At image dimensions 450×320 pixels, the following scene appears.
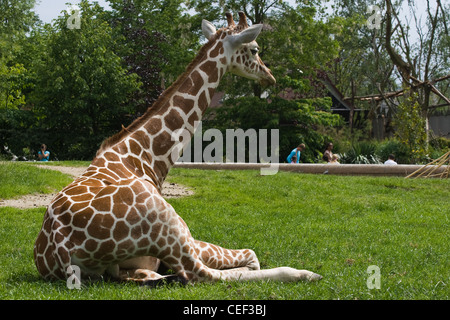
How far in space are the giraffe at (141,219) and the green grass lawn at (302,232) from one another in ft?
0.61

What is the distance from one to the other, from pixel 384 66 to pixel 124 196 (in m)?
38.4

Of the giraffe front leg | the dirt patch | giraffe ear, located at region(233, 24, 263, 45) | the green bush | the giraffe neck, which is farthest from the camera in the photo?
the green bush

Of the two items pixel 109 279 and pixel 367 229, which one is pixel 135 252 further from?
pixel 367 229

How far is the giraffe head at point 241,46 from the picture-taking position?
612cm

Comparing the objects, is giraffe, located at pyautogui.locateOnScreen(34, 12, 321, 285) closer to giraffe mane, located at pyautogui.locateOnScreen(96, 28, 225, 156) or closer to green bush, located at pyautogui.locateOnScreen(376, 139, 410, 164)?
giraffe mane, located at pyautogui.locateOnScreen(96, 28, 225, 156)

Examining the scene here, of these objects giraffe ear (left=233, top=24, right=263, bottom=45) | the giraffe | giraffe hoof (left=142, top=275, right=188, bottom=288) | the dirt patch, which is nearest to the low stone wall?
the dirt patch

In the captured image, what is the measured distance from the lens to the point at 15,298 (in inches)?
175

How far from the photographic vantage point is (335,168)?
17250 millimetres

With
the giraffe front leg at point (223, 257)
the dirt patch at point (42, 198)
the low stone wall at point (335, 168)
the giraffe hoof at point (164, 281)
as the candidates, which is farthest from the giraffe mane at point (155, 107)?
the low stone wall at point (335, 168)

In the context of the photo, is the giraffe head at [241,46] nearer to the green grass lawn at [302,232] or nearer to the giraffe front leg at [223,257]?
the giraffe front leg at [223,257]

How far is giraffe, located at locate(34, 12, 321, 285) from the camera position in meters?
4.58

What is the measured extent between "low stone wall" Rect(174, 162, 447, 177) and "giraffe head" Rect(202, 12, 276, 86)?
1098cm

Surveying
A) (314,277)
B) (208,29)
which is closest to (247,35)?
(208,29)
